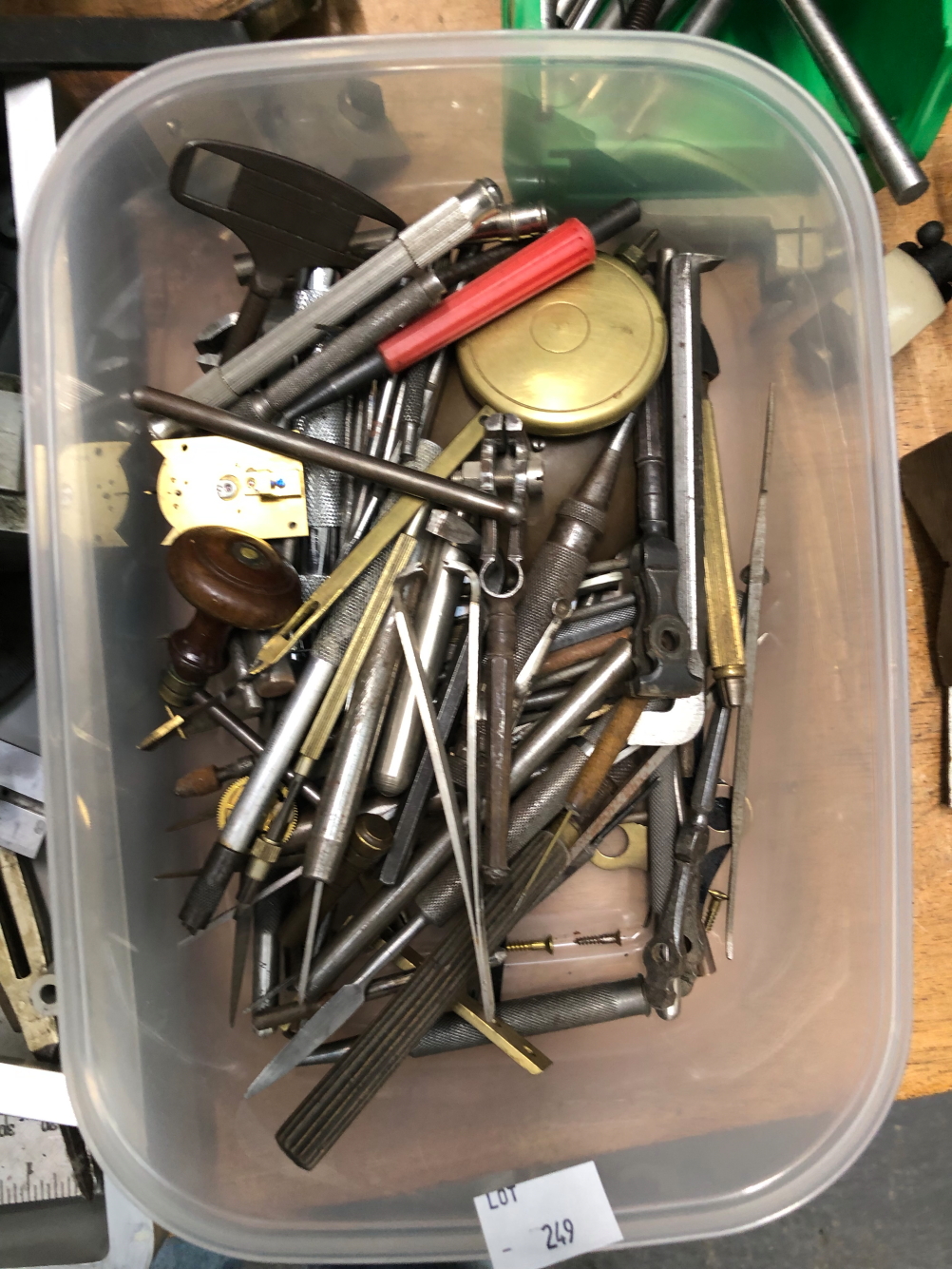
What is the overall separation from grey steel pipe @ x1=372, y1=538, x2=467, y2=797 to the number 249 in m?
0.37

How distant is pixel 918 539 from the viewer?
2.45 feet

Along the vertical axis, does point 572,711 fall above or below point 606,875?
above

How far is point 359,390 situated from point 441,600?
24 centimetres

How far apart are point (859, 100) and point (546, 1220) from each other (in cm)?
95

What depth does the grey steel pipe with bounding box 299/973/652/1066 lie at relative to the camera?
68 centimetres

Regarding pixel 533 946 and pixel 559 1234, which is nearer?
pixel 559 1234

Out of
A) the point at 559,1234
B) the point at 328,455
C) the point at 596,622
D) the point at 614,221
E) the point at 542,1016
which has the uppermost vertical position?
the point at 614,221

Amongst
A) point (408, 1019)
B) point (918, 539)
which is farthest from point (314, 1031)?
point (918, 539)

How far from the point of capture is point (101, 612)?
0.67 m

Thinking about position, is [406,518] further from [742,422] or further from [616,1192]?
[616,1192]

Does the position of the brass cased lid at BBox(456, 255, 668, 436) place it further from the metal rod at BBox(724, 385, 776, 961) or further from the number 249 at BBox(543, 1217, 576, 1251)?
the number 249 at BBox(543, 1217, 576, 1251)

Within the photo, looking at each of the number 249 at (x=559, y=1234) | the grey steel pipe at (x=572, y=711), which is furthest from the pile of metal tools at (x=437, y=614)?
the number 249 at (x=559, y=1234)

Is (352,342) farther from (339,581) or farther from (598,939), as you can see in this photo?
(598,939)

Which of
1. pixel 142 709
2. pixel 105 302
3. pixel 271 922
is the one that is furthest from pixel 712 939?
pixel 105 302
